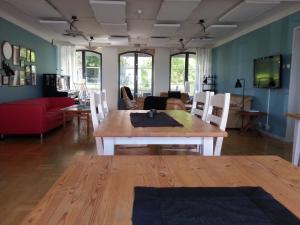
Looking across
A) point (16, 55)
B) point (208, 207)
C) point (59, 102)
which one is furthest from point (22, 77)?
point (208, 207)

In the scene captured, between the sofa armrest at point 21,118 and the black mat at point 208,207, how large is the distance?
16.1 feet

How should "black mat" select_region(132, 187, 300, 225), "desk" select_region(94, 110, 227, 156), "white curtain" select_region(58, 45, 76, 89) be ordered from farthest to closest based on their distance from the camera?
"white curtain" select_region(58, 45, 76, 89)
"desk" select_region(94, 110, 227, 156)
"black mat" select_region(132, 187, 300, 225)

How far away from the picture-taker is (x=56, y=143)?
16.7 feet

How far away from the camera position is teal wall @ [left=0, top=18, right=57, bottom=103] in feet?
19.9

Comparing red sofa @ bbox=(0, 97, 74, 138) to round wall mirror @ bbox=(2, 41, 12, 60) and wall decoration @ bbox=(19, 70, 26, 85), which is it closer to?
round wall mirror @ bbox=(2, 41, 12, 60)

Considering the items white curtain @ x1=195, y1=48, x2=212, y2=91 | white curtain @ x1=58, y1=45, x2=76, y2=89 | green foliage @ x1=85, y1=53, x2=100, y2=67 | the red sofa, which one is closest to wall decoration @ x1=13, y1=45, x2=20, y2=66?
the red sofa

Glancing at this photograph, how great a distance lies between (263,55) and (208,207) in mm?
6481

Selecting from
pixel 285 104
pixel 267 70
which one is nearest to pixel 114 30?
pixel 267 70

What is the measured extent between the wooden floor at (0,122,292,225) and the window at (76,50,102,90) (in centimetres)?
490

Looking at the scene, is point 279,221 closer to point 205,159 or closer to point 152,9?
point 205,159

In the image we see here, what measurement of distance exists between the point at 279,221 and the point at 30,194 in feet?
8.52

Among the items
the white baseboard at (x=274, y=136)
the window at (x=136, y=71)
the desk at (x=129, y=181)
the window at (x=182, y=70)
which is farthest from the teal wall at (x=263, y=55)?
the desk at (x=129, y=181)

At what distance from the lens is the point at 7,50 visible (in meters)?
6.11

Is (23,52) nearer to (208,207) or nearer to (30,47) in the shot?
(30,47)
